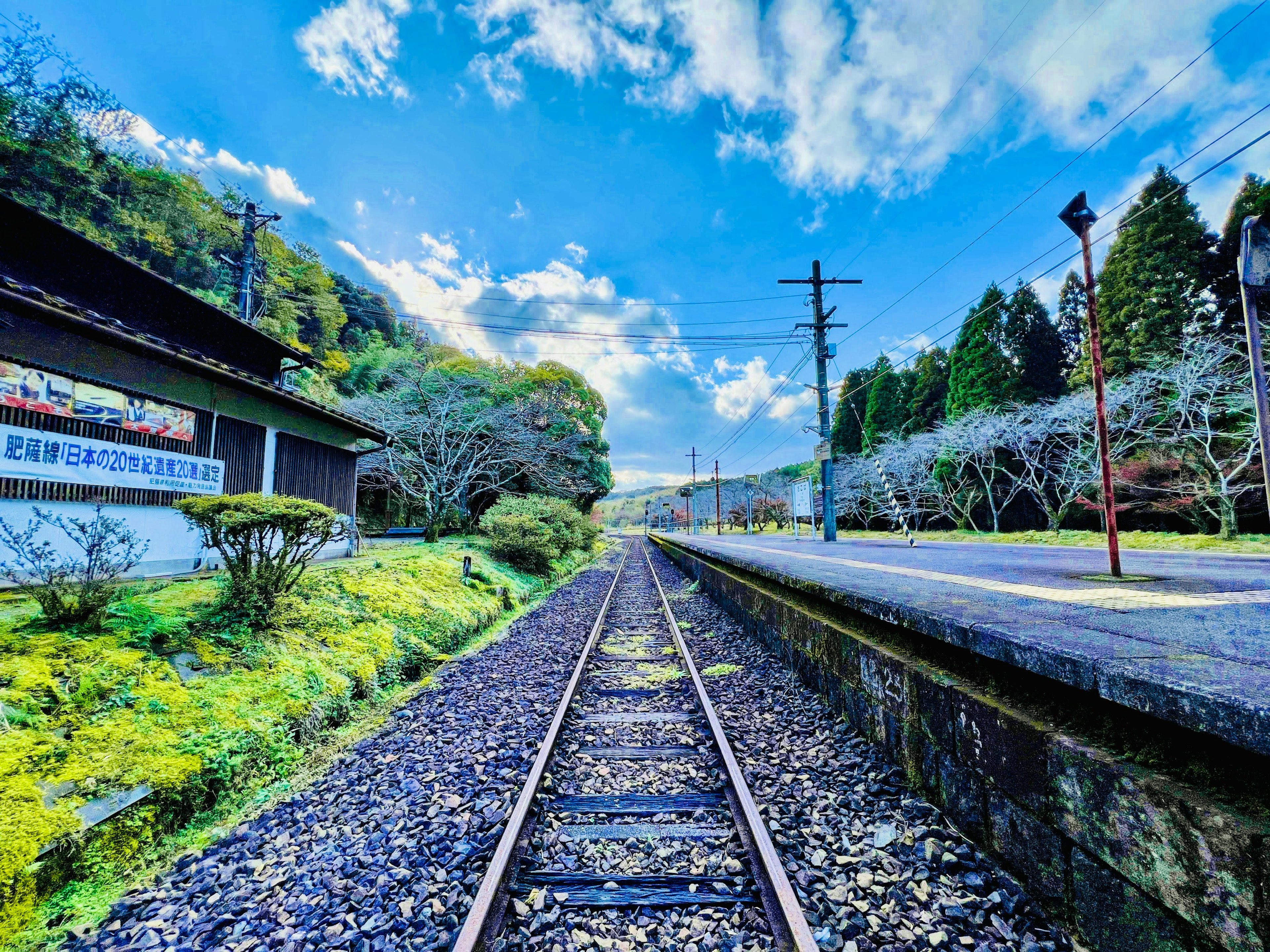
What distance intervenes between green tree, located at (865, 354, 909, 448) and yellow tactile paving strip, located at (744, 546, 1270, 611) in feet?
104

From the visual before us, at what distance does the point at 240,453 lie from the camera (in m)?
9.37

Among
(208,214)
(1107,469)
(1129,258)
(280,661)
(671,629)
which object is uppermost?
(208,214)

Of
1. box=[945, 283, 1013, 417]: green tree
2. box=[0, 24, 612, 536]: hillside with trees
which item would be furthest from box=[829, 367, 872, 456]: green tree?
box=[0, 24, 612, 536]: hillside with trees

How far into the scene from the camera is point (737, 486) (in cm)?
6638

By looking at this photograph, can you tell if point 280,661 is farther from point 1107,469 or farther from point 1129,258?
point 1129,258

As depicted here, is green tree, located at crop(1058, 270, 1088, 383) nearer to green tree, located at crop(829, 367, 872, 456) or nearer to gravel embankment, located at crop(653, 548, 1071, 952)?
green tree, located at crop(829, 367, 872, 456)

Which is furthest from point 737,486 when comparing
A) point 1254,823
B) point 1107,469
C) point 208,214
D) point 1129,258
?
point 1254,823

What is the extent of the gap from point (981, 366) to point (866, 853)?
98.4 feet

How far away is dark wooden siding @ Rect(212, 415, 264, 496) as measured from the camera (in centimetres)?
895

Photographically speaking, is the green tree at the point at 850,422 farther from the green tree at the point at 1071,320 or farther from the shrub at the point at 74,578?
the shrub at the point at 74,578

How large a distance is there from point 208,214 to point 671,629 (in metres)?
35.3

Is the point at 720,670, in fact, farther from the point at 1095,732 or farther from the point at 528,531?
the point at 528,531

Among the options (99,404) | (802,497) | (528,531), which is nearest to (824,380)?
(802,497)

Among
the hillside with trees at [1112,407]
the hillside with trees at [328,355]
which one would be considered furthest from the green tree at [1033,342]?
the hillside with trees at [328,355]
